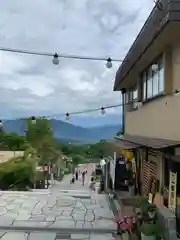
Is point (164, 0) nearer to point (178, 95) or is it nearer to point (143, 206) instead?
point (178, 95)

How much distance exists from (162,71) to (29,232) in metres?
5.82

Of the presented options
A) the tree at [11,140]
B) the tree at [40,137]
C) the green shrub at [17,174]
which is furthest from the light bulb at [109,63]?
the tree at [11,140]

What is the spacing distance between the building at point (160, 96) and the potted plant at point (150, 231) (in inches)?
39.7

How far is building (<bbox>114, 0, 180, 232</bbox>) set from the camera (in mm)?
8656

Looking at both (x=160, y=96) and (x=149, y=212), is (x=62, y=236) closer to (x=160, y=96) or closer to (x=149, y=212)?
(x=149, y=212)

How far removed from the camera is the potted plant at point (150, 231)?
27.6 ft

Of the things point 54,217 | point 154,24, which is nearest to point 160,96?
point 154,24

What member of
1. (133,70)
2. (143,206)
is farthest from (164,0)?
(133,70)

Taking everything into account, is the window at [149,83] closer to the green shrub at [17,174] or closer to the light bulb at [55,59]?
the light bulb at [55,59]

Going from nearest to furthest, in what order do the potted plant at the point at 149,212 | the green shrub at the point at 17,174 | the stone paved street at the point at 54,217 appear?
the potted plant at the point at 149,212
the stone paved street at the point at 54,217
the green shrub at the point at 17,174

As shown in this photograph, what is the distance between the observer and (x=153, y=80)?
42.8ft

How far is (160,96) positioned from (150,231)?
4192 millimetres

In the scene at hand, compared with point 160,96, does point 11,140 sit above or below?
below

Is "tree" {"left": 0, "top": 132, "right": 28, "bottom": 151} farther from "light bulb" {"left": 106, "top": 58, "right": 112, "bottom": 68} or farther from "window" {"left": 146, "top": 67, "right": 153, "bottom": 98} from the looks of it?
"light bulb" {"left": 106, "top": 58, "right": 112, "bottom": 68}
